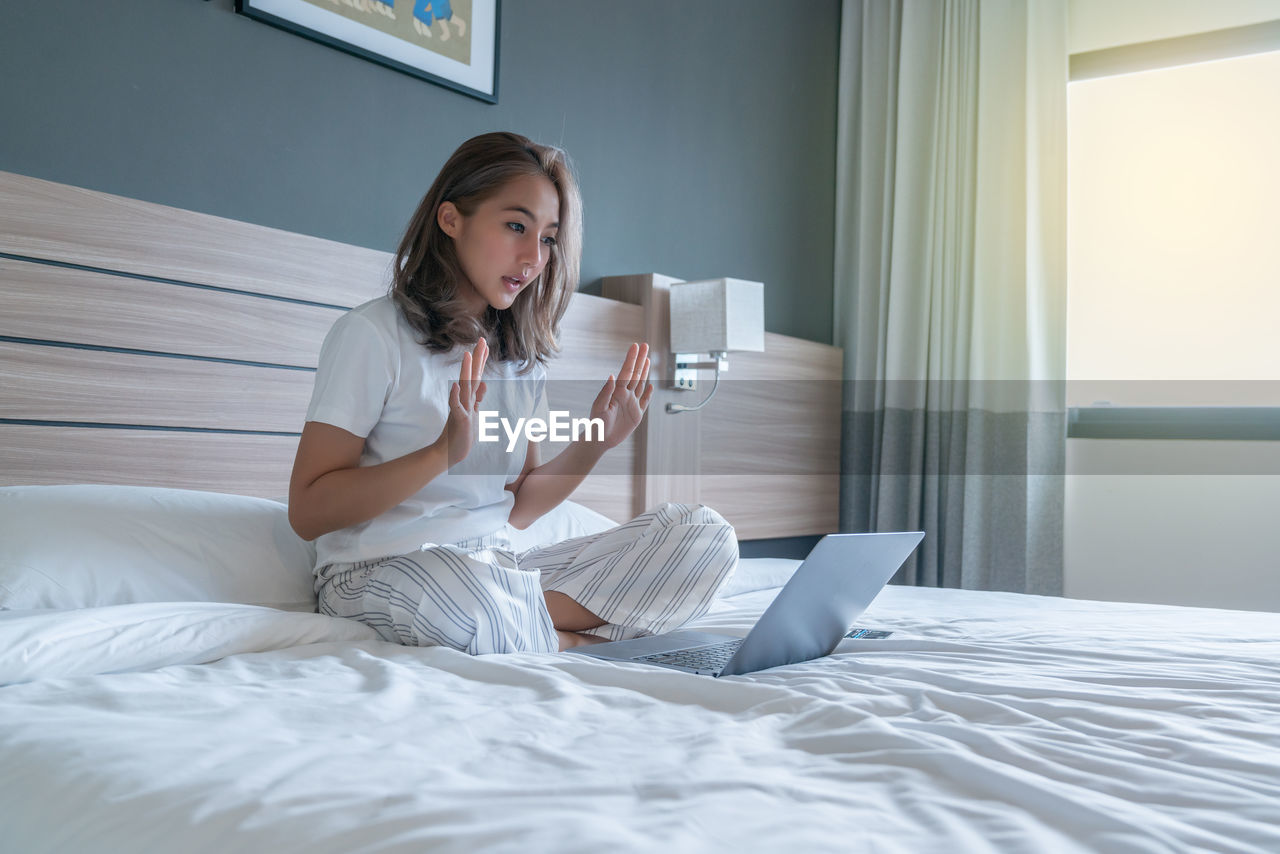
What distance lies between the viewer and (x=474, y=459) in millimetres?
1670

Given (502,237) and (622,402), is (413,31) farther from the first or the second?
(622,402)

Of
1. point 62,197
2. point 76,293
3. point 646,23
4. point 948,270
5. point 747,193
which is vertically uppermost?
point 646,23

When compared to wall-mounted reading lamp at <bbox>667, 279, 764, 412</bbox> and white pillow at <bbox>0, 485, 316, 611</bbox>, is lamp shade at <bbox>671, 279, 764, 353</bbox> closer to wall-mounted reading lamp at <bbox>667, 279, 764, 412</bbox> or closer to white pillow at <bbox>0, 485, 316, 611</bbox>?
wall-mounted reading lamp at <bbox>667, 279, 764, 412</bbox>

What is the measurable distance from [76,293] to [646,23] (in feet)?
6.50

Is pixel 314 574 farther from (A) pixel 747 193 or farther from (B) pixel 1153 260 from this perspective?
(B) pixel 1153 260

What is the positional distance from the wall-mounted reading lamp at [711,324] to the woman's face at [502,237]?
3.61ft

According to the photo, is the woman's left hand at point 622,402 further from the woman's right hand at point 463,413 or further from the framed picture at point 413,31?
the framed picture at point 413,31

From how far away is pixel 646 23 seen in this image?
10.3 ft

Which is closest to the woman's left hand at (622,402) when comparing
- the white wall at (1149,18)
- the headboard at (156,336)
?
the headboard at (156,336)

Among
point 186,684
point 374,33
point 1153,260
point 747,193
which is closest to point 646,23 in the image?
point 747,193

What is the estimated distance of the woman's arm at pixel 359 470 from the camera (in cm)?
140

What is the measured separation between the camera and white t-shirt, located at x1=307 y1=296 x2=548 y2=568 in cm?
150

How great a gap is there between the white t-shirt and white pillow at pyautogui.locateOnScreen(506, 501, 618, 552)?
9.2 inches

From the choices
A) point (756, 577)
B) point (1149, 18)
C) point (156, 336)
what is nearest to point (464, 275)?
point (156, 336)
